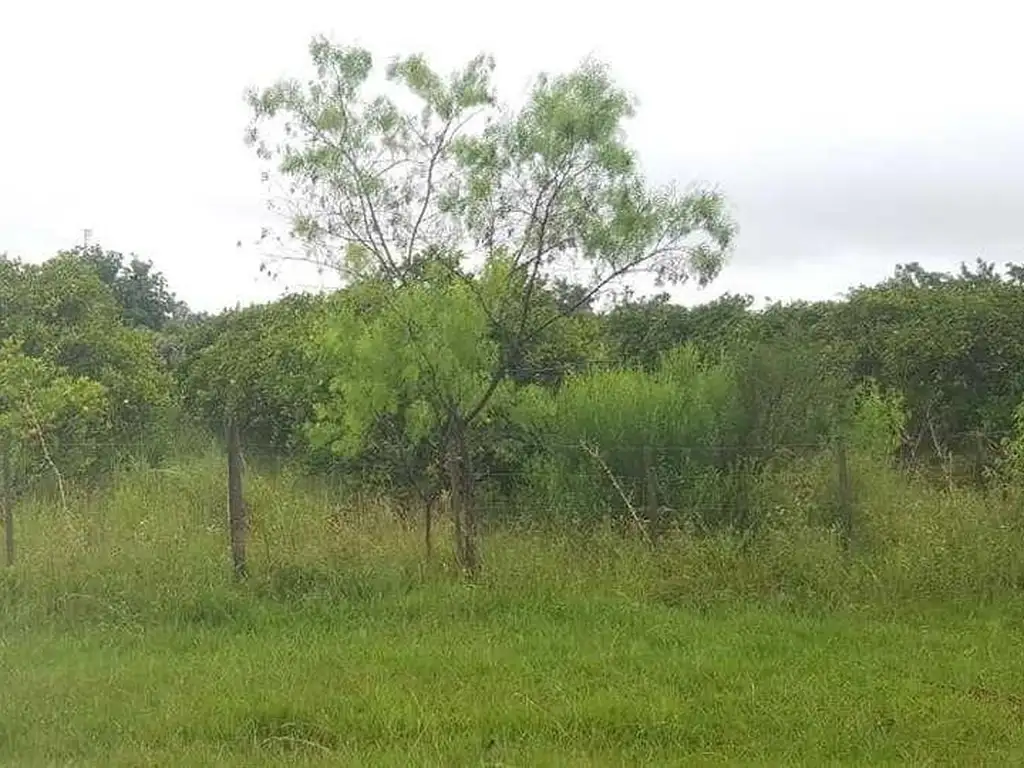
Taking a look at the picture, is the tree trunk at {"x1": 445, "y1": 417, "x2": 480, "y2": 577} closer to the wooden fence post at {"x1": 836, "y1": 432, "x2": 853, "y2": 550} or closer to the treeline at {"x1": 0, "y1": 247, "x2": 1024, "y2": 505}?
the treeline at {"x1": 0, "y1": 247, "x2": 1024, "y2": 505}

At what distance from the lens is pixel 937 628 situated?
8227 mm

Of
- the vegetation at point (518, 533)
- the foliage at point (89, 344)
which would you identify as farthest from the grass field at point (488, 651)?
the foliage at point (89, 344)

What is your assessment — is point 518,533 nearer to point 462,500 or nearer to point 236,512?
point 462,500

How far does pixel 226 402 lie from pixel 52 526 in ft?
21.1

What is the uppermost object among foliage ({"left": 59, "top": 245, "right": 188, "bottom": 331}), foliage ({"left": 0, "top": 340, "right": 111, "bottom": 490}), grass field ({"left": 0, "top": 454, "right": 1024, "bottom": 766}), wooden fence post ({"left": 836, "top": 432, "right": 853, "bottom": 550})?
foliage ({"left": 59, "top": 245, "right": 188, "bottom": 331})

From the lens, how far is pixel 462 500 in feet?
33.4

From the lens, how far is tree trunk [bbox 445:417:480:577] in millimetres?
9914

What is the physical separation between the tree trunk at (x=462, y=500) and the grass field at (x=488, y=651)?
176 millimetres

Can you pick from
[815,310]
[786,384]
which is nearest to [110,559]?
[786,384]

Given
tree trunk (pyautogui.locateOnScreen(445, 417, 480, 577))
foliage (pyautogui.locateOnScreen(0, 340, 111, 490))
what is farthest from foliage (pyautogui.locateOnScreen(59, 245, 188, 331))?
tree trunk (pyautogui.locateOnScreen(445, 417, 480, 577))

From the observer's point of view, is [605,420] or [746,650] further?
[605,420]

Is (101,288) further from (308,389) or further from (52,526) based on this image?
(52,526)

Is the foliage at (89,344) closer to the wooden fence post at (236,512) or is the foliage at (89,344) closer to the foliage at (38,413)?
the foliage at (38,413)

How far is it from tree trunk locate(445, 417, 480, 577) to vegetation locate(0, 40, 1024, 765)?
3cm
